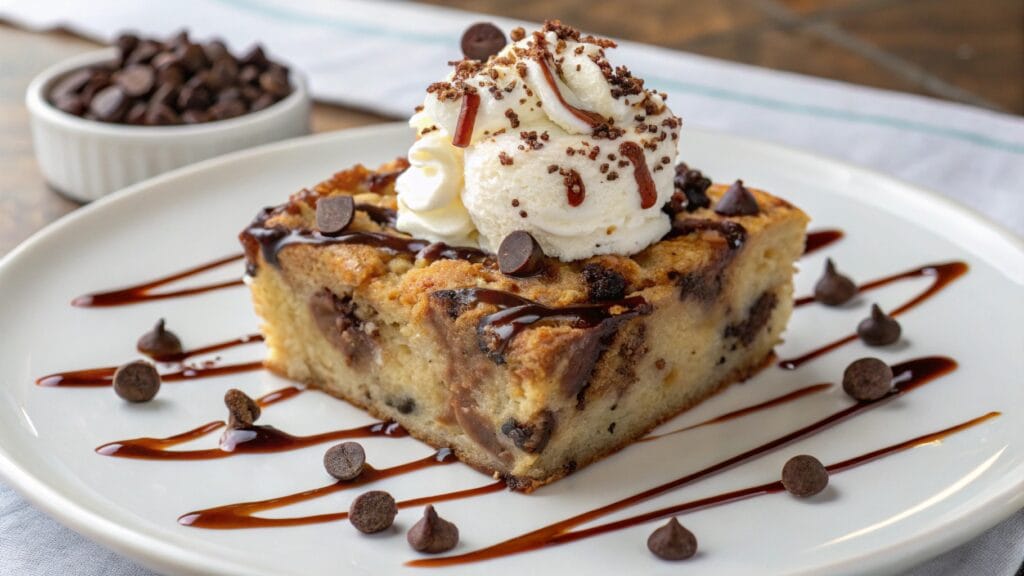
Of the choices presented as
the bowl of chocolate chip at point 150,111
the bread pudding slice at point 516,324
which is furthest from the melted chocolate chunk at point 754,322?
the bowl of chocolate chip at point 150,111

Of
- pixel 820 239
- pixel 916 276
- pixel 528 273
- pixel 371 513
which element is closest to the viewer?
pixel 371 513

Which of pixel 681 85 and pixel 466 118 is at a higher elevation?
pixel 466 118

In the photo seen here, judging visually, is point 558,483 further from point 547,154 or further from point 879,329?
point 879,329

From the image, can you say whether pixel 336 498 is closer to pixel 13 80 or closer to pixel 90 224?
pixel 90 224

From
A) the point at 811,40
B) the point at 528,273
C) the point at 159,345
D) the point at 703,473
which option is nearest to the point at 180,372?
the point at 159,345

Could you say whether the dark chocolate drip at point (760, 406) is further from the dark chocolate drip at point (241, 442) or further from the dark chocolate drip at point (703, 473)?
the dark chocolate drip at point (241, 442)
